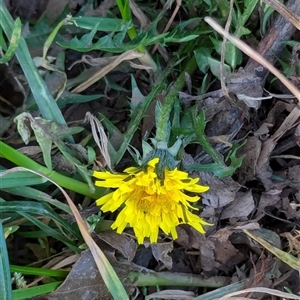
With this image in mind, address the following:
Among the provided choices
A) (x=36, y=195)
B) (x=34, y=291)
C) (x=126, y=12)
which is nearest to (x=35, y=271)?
(x=34, y=291)

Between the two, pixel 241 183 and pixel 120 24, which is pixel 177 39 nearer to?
pixel 120 24

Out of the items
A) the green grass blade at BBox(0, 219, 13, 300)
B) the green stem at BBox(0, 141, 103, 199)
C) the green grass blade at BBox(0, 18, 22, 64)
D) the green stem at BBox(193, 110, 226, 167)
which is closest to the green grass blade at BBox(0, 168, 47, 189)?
the green stem at BBox(0, 141, 103, 199)

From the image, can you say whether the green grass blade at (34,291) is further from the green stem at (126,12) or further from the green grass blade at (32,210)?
the green stem at (126,12)

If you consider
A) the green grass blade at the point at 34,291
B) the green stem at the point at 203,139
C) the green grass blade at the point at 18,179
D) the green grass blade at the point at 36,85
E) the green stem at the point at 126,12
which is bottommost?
the green grass blade at the point at 34,291

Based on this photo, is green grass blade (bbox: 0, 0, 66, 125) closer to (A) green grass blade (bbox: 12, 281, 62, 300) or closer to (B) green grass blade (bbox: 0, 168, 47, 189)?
(B) green grass blade (bbox: 0, 168, 47, 189)

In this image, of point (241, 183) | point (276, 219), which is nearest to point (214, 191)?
point (241, 183)

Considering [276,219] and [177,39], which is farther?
[276,219]

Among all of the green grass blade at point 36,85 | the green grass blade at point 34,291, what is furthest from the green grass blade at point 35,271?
the green grass blade at point 36,85
